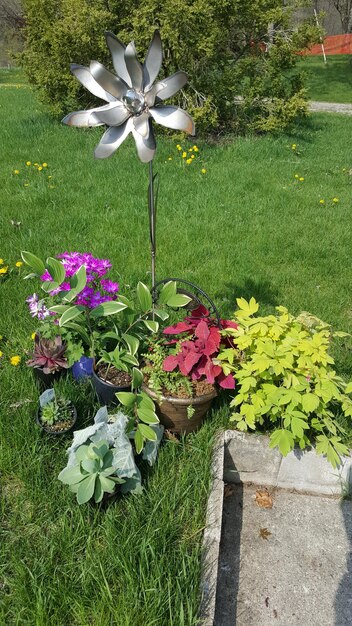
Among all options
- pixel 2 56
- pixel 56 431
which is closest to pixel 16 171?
pixel 56 431

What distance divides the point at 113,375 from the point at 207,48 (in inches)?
248

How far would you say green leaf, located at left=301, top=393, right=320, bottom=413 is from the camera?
2.04 metres

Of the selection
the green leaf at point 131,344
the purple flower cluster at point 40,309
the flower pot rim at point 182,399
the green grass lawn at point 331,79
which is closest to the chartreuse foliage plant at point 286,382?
the flower pot rim at point 182,399

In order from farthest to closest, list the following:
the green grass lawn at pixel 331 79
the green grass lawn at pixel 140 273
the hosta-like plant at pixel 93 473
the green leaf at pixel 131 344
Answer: the green grass lawn at pixel 331 79
the green leaf at pixel 131 344
the hosta-like plant at pixel 93 473
the green grass lawn at pixel 140 273

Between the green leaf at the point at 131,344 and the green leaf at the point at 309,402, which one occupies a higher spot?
the green leaf at the point at 131,344

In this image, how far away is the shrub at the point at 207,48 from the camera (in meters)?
7.12

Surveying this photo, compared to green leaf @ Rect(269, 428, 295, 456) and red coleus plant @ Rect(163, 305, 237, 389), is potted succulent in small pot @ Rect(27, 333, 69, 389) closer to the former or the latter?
red coleus plant @ Rect(163, 305, 237, 389)

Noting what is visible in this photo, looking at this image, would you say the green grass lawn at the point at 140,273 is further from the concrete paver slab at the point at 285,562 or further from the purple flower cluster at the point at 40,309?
the purple flower cluster at the point at 40,309

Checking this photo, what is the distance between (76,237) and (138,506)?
287cm

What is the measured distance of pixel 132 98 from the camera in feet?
5.90

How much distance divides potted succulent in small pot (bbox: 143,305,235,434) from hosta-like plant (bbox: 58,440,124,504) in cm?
42

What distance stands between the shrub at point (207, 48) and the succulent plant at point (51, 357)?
5.88 meters

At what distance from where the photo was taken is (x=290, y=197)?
545 cm

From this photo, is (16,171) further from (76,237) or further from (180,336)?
(180,336)
